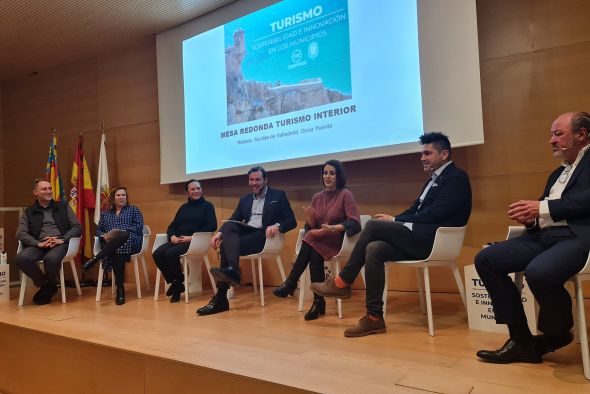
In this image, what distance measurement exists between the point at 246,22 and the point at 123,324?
118 inches

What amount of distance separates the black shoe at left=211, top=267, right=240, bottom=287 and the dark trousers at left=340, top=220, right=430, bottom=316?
98cm

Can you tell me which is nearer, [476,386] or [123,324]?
[476,386]

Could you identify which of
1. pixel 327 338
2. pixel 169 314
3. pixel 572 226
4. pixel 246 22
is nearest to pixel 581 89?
pixel 572 226

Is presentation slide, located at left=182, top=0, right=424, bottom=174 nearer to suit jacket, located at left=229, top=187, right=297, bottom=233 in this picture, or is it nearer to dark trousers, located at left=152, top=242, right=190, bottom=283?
suit jacket, located at left=229, top=187, right=297, bottom=233

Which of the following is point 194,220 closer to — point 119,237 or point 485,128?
point 119,237

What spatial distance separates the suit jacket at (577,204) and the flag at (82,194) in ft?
16.3

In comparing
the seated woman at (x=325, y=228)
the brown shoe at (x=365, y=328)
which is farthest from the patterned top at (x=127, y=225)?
the brown shoe at (x=365, y=328)

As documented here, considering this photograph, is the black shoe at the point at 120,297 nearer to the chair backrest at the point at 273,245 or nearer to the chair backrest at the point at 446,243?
the chair backrest at the point at 273,245

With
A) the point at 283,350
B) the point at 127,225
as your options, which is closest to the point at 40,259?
the point at 127,225

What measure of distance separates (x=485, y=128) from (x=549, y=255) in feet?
5.83

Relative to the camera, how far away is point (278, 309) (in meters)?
3.29

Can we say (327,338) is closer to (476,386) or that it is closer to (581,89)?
(476,386)

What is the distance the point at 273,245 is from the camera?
345 centimetres

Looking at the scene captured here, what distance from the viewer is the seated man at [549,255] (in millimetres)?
1729
